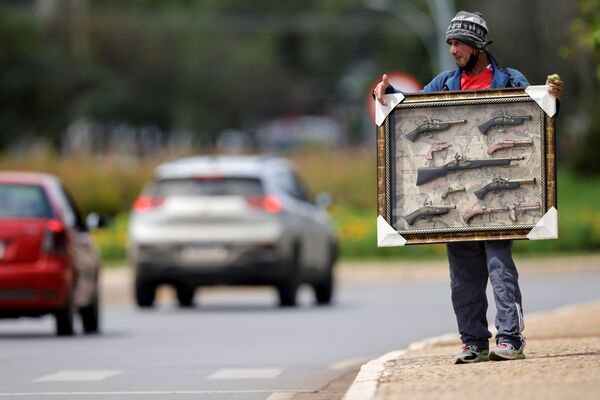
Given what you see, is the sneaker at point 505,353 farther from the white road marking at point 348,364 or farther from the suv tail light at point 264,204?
the suv tail light at point 264,204

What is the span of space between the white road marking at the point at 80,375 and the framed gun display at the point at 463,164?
9.43 feet

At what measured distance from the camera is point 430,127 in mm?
11844

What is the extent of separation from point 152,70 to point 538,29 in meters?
38.5

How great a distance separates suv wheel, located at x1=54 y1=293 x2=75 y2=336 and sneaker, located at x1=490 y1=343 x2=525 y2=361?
776cm

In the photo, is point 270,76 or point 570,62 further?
point 270,76

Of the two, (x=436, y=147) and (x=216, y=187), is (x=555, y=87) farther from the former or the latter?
(x=216, y=187)

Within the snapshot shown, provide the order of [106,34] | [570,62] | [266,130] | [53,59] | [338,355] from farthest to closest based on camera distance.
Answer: [266,130], [106,34], [53,59], [570,62], [338,355]

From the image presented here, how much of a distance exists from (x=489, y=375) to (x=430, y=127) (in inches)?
77.9

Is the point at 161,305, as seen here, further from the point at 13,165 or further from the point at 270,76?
the point at 270,76

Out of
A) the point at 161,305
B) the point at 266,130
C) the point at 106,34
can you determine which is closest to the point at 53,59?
the point at 106,34

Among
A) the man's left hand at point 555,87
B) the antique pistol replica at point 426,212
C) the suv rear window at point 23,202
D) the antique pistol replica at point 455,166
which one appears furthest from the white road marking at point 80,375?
the suv rear window at point 23,202

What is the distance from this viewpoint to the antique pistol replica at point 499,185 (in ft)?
38.5

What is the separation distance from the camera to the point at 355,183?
135 feet

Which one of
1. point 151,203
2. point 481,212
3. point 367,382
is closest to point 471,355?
point 481,212
